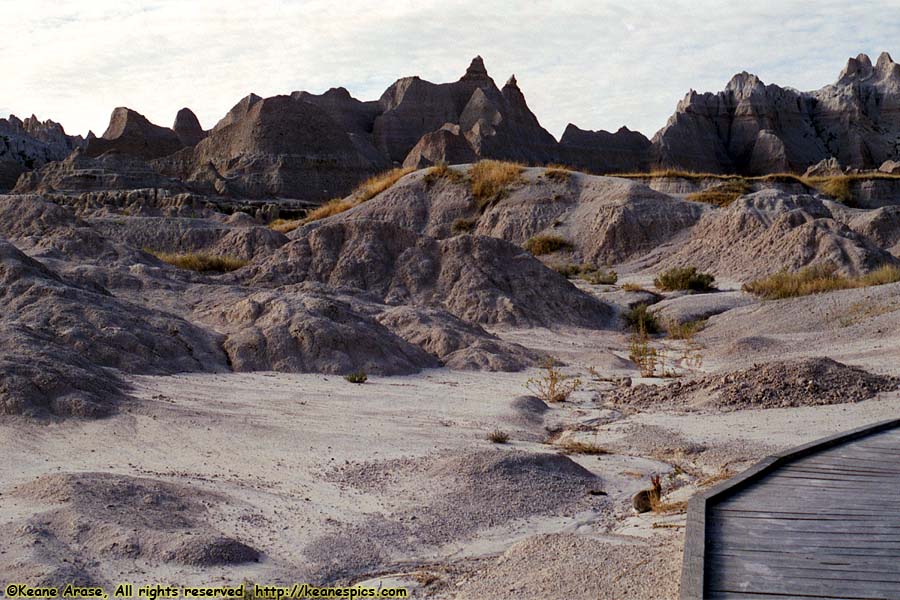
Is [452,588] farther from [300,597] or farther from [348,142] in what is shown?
[348,142]

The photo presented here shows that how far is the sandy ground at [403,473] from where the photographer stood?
5.71 meters

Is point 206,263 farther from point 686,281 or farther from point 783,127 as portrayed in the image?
point 783,127

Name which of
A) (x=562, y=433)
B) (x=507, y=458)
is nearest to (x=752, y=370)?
(x=562, y=433)

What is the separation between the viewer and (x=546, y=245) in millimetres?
30547

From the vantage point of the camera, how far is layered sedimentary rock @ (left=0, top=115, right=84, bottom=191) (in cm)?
6162

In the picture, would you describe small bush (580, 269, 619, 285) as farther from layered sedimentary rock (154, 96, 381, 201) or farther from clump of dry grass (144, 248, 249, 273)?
layered sedimentary rock (154, 96, 381, 201)

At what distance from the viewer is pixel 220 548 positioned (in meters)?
5.89

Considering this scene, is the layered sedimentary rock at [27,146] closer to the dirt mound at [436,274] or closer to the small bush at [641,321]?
the dirt mound at [436,274]

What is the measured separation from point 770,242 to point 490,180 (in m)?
10.6

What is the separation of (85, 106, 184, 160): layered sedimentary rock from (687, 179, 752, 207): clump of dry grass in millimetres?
41136

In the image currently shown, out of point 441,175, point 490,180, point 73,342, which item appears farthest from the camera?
point 441,175

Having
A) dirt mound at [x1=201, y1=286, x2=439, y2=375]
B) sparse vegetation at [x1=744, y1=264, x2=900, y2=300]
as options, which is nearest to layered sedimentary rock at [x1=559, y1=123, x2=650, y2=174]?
sparse vegetation at [x1=744, y1=264, x2=900, y2=300]

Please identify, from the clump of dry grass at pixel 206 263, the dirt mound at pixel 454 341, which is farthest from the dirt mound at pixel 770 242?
the clump of dry grass at pixel 206 263

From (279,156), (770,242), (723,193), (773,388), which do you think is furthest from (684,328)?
(279,156)
